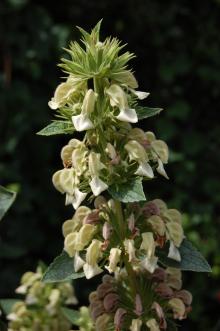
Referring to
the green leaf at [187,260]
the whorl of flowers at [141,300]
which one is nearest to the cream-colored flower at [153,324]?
the whorl of flowers at [141,300]

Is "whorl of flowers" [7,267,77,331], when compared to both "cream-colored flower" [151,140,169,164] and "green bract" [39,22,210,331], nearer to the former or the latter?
"green bract" [39,22,210,331]

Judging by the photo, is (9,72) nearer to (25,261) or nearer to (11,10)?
(11,10)

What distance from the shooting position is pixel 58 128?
1173mm

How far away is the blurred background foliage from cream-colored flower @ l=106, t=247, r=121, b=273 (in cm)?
182

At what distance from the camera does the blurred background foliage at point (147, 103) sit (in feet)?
10.7

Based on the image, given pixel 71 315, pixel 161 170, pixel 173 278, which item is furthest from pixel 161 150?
pixel 71 315

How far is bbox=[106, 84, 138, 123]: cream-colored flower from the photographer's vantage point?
3.62ft

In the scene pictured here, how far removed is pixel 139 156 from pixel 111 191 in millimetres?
72

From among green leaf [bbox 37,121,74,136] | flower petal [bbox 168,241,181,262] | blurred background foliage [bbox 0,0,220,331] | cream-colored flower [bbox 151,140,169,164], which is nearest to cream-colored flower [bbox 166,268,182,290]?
flower petal [bbox 168,241,181,262]

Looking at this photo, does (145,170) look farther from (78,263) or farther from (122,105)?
(78,263)

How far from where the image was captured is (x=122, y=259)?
1.21 metres

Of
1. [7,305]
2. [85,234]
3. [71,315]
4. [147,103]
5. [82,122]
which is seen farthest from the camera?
[147,103]

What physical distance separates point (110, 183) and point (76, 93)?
0.52 feet

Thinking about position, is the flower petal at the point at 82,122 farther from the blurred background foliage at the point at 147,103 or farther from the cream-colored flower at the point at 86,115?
the blurred background foliage at the point at 147,103
